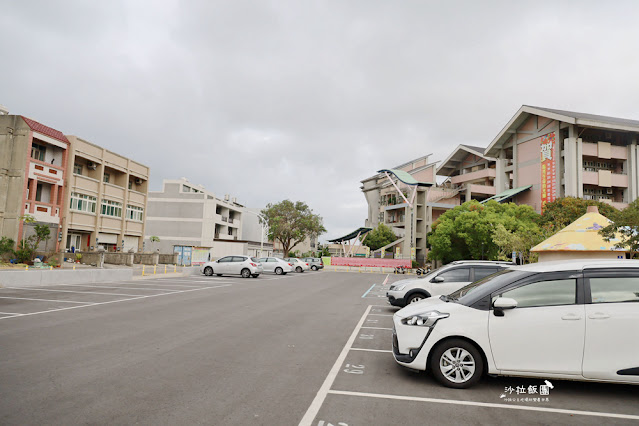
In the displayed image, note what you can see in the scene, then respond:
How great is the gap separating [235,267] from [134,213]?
18.6m

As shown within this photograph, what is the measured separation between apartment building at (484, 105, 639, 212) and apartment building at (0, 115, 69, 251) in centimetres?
5063

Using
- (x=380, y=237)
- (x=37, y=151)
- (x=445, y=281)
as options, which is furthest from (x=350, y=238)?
(x=445, y=281)

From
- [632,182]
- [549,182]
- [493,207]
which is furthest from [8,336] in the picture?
[632,182]

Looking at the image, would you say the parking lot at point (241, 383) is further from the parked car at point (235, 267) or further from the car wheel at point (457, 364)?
the parked car at point (235, 267)

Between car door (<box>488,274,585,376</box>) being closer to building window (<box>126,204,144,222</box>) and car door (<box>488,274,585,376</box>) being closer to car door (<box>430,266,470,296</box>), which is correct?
car door (<box>430,266,470,296</box>)

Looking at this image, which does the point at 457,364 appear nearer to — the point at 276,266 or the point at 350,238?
the point at 276,266

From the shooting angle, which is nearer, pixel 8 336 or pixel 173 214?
pixel 8 336

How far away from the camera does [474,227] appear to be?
43250mm

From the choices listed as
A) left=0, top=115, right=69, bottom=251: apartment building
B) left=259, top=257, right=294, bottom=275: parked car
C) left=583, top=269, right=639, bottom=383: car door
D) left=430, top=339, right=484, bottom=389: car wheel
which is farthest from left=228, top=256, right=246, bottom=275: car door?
left=583, top=269, right=639, bottom=383: car door

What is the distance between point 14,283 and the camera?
55.7 ft

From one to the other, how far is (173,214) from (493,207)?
46.2 meters

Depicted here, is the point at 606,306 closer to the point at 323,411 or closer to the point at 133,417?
the point at 323,411

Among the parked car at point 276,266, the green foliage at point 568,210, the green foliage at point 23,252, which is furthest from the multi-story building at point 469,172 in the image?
the green foliage at point 23,252

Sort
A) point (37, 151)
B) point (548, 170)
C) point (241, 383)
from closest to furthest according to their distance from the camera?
1. point (241, 383)
2. point (37, 151)
3. point (548, 170)
